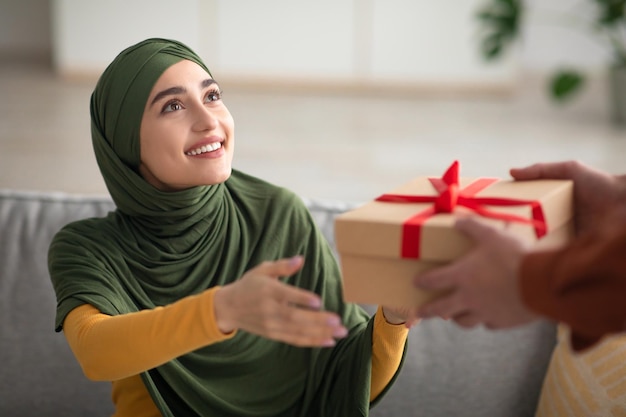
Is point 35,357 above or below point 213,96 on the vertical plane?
below

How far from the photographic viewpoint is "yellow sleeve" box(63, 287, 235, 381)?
128cm

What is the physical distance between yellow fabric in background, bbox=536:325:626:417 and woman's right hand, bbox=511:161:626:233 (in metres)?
0.42

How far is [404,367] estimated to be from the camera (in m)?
2.06

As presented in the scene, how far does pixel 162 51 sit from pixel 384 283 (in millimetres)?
554

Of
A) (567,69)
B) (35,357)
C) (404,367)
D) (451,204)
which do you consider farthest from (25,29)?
(451,204)

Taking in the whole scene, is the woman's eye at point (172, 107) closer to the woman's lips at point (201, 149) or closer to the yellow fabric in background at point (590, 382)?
the woman's lips at point (201, 149)

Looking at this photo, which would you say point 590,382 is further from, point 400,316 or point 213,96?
point 213,96

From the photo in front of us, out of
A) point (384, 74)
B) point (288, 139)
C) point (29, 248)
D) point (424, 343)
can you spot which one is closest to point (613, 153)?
point (288, 139)

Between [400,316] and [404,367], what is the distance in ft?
1.72

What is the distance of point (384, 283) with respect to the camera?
4.16 feet

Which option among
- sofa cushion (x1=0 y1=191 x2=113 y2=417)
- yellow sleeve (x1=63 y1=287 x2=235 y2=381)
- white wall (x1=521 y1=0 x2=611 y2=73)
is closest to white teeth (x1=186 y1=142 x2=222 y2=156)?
yellow sleeve (x1=63 y1=287 x2=235 y2=381)

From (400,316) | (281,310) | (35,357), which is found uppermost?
(281,310)

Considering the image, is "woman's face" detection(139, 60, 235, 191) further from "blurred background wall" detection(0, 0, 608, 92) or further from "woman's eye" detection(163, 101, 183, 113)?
"blurred background wall" detection(0, 0, 608, 92)

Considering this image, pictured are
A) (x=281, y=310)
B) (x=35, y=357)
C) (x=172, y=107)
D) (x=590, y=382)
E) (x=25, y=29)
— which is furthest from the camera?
(x=25, y=29)
